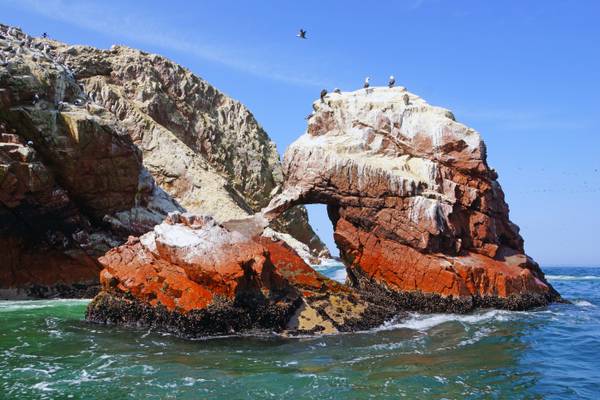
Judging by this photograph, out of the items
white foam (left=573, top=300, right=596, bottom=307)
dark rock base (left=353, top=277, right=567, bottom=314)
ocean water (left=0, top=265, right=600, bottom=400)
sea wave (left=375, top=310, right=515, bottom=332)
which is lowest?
ocean water (left=0, top=265, right=600, bottom=400)

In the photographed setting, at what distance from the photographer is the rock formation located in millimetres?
13641

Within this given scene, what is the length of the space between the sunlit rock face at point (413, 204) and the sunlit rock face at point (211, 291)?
2329mm

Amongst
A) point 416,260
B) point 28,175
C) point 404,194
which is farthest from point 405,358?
point 28,175

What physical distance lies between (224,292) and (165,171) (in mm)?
42347

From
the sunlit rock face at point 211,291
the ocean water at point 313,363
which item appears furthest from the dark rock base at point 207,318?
the ocean water at point 313,363

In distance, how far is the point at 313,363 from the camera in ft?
35.3

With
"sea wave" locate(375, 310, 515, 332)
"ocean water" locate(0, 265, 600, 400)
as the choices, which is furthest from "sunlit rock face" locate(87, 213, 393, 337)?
"ocean water" locate(0, 265, 600, 400)

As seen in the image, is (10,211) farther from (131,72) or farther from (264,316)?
(131,72)

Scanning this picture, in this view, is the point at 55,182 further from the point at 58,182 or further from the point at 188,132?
the point at 188,132

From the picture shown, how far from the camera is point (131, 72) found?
61.8 meters

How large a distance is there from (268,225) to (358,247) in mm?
3229

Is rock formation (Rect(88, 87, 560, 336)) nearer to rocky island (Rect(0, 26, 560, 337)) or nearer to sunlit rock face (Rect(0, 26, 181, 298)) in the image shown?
rocky island (Rect(0, 26, 560, 337))

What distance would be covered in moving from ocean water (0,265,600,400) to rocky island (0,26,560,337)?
1.08m

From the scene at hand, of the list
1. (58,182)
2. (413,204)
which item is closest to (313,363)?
(413,204)
